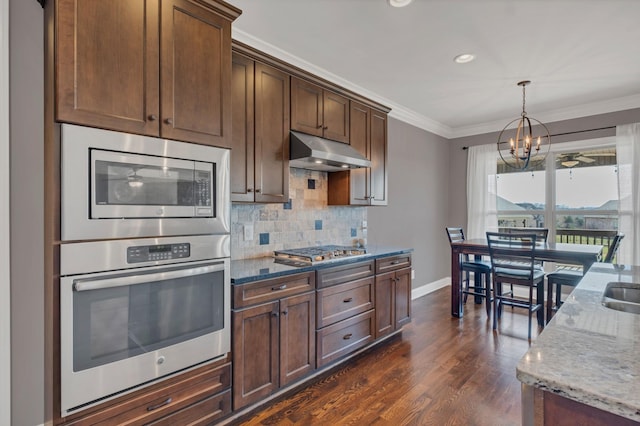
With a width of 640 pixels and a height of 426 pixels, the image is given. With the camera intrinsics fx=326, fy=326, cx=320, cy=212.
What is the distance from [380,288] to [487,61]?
232 centimetres

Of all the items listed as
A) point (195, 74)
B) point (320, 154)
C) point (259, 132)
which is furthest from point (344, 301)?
point (195, 74)

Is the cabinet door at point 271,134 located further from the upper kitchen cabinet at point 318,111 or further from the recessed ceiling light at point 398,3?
the recessed ceiling light at point 398,3

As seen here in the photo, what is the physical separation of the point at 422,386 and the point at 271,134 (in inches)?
87.4

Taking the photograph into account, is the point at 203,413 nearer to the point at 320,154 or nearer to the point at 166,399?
the point at 166,399

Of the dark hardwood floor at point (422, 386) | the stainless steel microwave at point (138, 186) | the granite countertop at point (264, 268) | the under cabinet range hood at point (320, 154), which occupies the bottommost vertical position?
the dark hardwood floor at point (422, 386)

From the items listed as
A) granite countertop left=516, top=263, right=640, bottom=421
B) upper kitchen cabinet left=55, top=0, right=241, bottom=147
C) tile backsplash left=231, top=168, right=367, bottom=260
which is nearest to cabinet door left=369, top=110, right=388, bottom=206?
tile backsplash left=231, top=168, right=367, bottom=260

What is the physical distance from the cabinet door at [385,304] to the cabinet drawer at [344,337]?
11cm

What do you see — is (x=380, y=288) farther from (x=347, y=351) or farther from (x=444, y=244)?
(x=444, y=244)

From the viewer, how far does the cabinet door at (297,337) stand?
2207 millimetres

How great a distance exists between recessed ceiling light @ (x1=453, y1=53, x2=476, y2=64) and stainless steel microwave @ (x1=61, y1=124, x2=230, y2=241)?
2.29 m

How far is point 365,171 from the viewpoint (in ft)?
11.1

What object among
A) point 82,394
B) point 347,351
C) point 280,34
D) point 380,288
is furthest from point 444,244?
point 82,394

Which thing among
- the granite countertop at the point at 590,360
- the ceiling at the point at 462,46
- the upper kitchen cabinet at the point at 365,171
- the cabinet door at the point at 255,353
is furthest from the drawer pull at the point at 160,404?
the ceiling at the point at 462,46

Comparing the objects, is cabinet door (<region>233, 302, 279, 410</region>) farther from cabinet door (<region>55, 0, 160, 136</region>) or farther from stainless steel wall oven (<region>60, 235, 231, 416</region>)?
cabinet door (<region>55, 0, 160, 136</region>)
